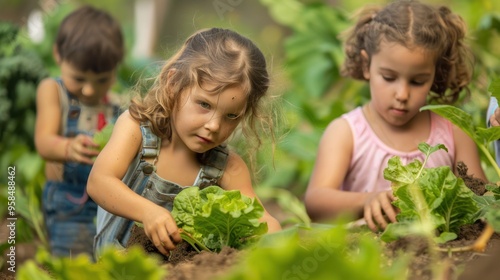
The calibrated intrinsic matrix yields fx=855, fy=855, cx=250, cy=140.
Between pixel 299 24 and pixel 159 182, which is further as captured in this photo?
pixel 299 24

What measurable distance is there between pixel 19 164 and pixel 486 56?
2.92m

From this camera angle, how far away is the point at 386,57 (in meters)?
3.28

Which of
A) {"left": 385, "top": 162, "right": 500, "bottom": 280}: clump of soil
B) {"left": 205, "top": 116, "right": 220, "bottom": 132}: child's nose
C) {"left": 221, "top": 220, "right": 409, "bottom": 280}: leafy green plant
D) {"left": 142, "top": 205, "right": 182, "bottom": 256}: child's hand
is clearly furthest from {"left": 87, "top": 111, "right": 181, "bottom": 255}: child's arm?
{"left": 221, "top": 220, "right": 409, "bottom": 280}: leafy green plant

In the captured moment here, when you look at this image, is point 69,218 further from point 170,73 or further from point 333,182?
point 170,73

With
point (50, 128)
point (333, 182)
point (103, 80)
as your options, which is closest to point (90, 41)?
point (103, 80)

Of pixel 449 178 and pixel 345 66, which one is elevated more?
pixel 345 66

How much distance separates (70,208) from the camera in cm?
399

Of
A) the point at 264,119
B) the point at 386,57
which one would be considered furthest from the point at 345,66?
the point at 264,119

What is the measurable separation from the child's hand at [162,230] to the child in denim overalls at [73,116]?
56.0 inches

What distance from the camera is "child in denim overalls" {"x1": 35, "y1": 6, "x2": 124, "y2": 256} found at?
3920mm

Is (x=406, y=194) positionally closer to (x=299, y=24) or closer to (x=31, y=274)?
(x=31, y=274)

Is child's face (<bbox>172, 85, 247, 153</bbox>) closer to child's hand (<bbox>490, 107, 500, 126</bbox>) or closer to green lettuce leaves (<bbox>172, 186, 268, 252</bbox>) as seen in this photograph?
green lettuce leaves (<bbox>172, 186, 268, 252</bbox>)

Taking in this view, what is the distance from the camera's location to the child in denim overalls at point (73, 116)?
392 centimetres

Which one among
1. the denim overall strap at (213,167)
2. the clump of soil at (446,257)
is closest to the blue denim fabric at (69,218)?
the denim overall strap at (213,167)
